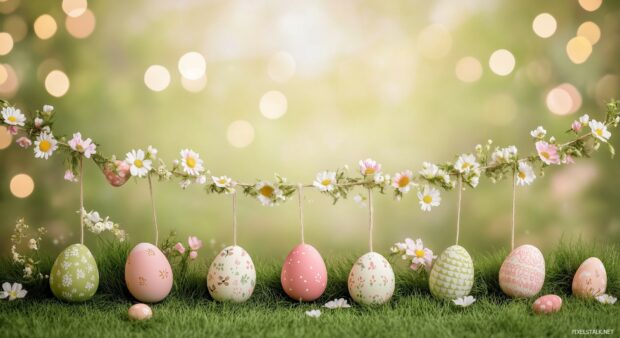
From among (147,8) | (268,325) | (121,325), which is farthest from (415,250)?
(147,8)

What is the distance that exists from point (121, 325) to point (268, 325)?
35 cm

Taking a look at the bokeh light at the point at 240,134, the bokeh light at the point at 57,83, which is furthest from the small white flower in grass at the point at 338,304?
the bokeh light at the point at 57,83

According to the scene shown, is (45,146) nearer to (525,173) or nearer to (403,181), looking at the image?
(403,181)

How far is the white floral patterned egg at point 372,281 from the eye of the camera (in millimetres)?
1886

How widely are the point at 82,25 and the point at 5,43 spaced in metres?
0.28

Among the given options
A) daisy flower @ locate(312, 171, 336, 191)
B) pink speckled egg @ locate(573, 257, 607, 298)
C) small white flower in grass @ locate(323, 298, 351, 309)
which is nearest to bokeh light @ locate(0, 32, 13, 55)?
daisy flower @ locate(312, 171, 336, 191)

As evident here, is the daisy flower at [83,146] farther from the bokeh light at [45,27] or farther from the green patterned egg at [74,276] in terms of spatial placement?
the bokeh light at [45,27]

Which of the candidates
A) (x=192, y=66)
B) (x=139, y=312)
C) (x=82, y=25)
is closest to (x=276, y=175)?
(x=139, y=312)

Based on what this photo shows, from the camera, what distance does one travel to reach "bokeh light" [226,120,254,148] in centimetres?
282

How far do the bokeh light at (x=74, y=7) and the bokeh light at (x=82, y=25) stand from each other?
1 centimetres

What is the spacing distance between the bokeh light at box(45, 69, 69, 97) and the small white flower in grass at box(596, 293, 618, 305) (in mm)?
1963

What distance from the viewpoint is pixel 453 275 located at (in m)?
1.91

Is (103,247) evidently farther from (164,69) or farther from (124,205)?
(164,69)

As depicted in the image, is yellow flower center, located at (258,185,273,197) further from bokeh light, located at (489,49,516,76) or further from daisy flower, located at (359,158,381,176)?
bokeh light, located at (489,49,516,76)
